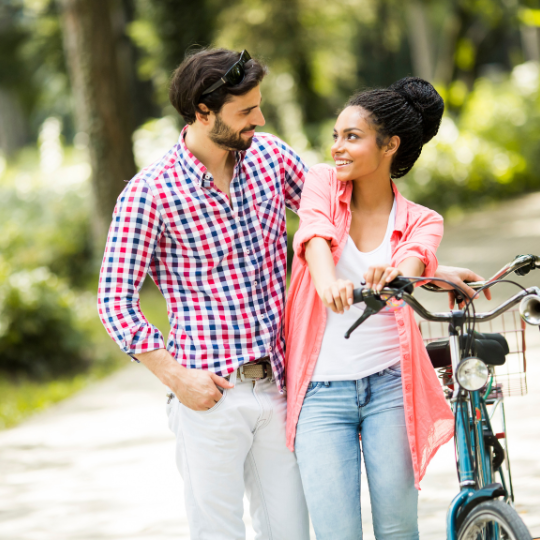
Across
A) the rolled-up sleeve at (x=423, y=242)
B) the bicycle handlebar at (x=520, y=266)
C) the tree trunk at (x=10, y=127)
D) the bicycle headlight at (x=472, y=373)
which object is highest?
the tree trunk at (x=10, y=127)

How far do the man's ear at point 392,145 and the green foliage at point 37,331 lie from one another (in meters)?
6.25

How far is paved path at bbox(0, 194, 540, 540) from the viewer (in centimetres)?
438

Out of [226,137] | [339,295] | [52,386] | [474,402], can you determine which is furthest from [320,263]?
[52,386]

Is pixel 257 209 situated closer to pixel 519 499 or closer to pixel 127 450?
pixel 519 499

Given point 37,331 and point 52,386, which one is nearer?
point 52,386

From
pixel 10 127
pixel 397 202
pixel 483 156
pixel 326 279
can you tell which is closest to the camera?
pixel 326 279

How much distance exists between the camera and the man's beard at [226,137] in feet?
8.46

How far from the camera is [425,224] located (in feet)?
8.57

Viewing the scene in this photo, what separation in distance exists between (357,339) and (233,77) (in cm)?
97

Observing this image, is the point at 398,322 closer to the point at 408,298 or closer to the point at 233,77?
the point at 408,298

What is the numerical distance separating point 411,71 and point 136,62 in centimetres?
1894

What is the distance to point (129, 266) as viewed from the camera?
2498 millimetres

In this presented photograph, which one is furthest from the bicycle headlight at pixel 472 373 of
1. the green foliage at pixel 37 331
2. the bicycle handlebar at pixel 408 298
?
the green foliage at pixel 37 331

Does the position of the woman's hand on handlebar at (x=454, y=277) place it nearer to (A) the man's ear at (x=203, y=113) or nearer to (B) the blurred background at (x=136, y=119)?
(A) the man's ear at (x=203, y=113)
